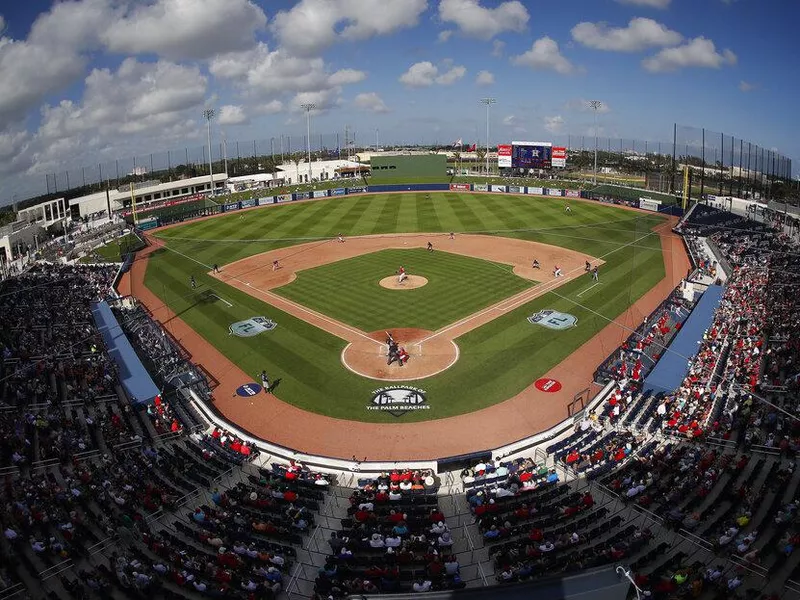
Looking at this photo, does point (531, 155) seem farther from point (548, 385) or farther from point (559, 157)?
point (548, 385)

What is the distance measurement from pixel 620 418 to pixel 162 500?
18.1m

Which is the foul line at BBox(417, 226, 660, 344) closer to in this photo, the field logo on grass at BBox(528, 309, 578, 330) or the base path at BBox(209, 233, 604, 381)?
the base path at BBox(209, 233, 604, 381)

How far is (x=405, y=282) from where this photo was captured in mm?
A: 43469

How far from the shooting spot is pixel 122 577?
14.5 metres

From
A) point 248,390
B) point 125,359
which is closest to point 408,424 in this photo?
point 248,390

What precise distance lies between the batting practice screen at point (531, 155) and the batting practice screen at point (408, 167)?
519 inches

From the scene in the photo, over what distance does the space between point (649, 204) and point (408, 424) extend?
207 ft

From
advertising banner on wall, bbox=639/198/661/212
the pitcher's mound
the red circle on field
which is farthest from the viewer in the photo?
advertising banner on wall, bbox=639/198/661/212

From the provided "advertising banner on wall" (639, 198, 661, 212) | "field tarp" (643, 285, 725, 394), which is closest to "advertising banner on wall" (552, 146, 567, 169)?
"advertising banner on wall" (639, 198, 661, 212)

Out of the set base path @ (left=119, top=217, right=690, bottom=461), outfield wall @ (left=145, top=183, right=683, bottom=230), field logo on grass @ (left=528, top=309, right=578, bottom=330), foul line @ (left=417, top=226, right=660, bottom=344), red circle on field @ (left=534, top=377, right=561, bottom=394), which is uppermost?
outfield wall @ (left=145, top=183, right=683, bottom=230)

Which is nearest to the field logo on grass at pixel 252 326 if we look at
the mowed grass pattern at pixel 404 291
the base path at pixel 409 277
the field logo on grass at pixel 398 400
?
the base path at pixel 409 277

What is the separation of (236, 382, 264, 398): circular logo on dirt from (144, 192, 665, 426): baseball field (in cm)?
64

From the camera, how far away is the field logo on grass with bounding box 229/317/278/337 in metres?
34.8

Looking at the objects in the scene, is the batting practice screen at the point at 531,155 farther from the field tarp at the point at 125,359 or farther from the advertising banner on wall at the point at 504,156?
the field tarp at the point at 125,359
